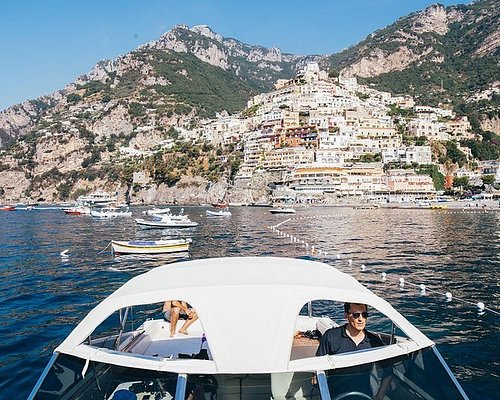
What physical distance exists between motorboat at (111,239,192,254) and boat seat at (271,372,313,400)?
3178 cm

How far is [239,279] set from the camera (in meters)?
4.64

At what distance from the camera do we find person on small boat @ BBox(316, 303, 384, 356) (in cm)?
497

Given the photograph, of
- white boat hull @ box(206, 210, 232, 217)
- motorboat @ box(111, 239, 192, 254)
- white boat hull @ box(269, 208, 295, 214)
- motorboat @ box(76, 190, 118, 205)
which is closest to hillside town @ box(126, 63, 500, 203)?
white boat hull @ box(269, 208, 295, 214)

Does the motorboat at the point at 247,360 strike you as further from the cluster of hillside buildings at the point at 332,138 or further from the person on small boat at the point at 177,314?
the cluster of hillside buildings at the point at 332,138

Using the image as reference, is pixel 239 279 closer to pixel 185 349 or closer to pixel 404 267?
pixel 185 349

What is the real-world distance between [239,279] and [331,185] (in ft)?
397

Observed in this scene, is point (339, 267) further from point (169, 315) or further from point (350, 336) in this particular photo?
point (350, 336)

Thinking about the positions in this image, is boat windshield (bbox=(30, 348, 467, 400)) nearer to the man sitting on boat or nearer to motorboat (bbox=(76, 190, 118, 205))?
the man sitting on boat

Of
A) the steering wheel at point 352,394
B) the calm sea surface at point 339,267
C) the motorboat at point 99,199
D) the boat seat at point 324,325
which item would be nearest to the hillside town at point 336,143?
the motorboat at point 99,199

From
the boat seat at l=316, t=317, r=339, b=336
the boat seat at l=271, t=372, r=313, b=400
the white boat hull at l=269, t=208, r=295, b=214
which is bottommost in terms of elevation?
the white boat hull at l=269, t=208, r=295, b=214

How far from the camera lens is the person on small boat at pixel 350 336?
497 centimetres

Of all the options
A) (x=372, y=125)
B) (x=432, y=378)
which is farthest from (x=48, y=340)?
(x=372, y=125)

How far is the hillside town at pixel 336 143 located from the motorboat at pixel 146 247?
8938cm

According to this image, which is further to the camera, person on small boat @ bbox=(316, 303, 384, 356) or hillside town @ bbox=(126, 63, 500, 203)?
hillside town @ bbox=(126, 63, 500, 203)
